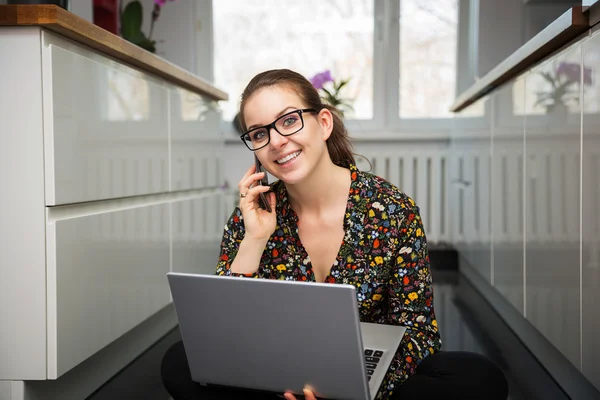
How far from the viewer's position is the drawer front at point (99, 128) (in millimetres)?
1455

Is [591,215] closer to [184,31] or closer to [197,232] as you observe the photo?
[197,232]

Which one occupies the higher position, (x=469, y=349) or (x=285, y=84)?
(x=285, y=84)

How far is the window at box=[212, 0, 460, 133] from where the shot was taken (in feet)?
14.4

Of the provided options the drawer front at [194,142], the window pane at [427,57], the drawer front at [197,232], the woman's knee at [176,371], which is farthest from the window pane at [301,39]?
the woman's knee at [176,371]

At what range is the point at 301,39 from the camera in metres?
4.46

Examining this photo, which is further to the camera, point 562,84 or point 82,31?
point 562,84

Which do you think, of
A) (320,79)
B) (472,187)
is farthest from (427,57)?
(472,187)

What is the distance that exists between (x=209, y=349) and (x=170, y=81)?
147 cm

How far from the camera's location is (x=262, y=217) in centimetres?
143

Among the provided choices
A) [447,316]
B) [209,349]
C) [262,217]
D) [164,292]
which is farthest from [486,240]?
[209,349]

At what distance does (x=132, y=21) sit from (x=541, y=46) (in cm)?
205

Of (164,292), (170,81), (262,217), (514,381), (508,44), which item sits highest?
(508,44)

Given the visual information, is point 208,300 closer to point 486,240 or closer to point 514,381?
point 514,381

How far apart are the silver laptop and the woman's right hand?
0.34m
